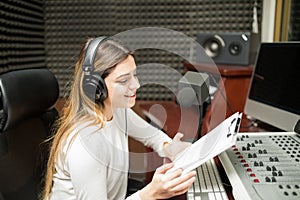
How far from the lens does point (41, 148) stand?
107 cm

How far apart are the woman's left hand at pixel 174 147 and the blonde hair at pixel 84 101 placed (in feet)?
1.05

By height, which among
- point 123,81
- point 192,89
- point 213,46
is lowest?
point 213,46

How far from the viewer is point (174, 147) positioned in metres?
1.09

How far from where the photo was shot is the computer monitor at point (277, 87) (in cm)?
118

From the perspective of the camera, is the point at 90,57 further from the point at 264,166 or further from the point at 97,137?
the point at 264,166

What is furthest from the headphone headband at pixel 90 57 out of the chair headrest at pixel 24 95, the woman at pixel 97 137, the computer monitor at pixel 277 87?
the computer monitor at pixel 277 87

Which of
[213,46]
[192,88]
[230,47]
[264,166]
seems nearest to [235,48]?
[230,47]

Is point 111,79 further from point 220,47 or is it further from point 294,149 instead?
point 220,47

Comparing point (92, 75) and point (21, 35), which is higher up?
point (92, 75)

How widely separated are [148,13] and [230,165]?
1743 millimetres

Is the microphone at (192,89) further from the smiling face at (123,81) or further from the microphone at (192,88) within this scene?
the smiling face at (123,81)

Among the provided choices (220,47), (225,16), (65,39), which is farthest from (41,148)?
(225,16)

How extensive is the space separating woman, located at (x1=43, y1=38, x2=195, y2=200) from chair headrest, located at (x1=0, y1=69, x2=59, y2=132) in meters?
0.16

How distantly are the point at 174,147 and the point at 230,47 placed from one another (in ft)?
3.32
